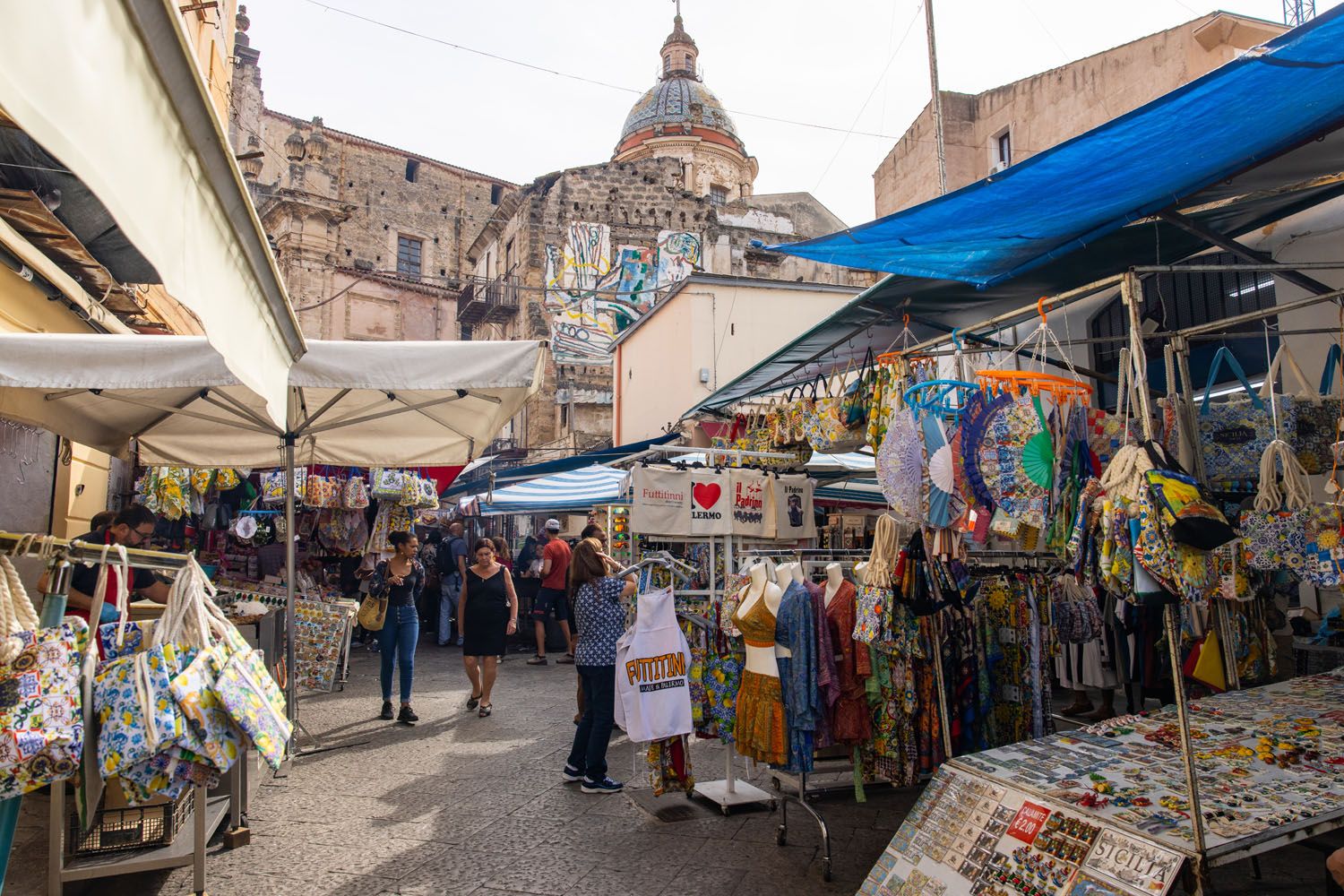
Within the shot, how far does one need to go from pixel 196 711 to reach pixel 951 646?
11.5ft

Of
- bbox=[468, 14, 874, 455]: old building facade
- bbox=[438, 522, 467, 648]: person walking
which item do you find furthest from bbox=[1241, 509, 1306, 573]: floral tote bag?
bbox=[468, 14, 874, 455]: old building facade

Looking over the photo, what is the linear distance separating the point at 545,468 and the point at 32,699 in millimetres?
10155

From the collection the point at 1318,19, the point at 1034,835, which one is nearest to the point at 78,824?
the point at 1034,835

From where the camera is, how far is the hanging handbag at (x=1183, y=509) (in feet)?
8.88

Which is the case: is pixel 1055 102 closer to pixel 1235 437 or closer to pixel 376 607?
pixel 1235 437

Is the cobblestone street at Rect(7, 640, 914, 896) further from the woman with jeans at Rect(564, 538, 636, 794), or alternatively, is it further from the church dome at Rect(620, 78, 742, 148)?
the church dome at Rect(620, 78, 742, 148)

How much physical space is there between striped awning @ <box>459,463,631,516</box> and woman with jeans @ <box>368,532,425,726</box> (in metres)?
2.42

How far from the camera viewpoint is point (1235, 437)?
14.2ft

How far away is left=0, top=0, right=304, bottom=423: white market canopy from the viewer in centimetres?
126

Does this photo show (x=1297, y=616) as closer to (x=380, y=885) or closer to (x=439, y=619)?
(x=380, y=885)

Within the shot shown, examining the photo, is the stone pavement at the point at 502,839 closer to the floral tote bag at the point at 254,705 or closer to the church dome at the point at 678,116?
the floral tote bag at the point at 254,705

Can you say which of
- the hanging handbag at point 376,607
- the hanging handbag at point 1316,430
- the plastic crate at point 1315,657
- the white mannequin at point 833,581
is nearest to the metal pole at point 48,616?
the white mannequin at point 833,581

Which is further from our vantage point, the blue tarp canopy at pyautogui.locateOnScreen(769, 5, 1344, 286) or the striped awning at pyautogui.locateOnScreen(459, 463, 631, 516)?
the striped awning at pyautogui.locateOnScreen(459, 463, 631, 516)

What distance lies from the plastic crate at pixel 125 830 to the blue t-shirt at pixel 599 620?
237cm
